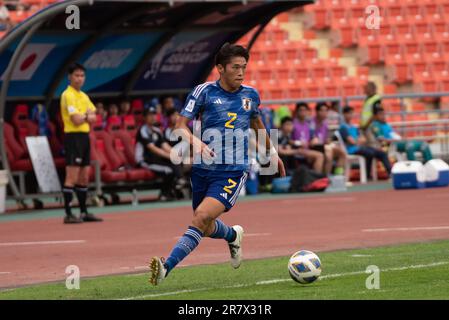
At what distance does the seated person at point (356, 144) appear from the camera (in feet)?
81.4

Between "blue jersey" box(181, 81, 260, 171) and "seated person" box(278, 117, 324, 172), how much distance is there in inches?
494

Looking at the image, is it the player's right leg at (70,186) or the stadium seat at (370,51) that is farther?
the stadium seat at (370,51)

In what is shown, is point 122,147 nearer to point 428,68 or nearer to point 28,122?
point 28,122

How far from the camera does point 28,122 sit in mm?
21328

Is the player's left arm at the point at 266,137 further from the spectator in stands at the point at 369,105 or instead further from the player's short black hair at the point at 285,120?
the spectator in stands at the point at 369,105

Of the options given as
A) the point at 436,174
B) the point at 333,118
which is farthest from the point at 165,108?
the point at 436,174

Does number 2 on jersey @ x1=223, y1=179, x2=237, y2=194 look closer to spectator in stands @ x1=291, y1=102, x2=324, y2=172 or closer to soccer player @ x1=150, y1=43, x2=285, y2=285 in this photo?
soccer player @ x1=150, y1=43, x2=285, y2=285

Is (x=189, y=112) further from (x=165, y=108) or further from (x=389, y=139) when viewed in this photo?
(x=389, y=139)

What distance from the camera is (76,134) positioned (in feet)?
57.7

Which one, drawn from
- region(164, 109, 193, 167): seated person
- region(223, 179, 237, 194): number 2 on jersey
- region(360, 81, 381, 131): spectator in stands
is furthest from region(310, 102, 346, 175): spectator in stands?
region(223, 179, 237, 194): number 2 on jersey

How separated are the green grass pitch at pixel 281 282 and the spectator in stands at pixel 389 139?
12783 millimetres

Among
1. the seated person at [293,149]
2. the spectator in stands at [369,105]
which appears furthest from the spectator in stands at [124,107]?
the spectator in stands at [369,105]

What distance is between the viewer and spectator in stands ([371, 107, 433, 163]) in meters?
25.0

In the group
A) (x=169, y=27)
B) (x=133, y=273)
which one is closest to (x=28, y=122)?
(x=169, y=27)
